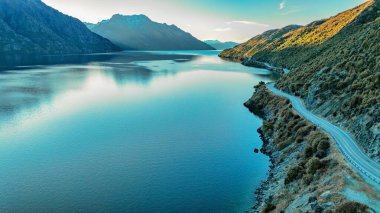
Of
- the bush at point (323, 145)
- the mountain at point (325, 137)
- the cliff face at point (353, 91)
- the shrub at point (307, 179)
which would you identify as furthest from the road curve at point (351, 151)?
the shrub at point (307, 179)

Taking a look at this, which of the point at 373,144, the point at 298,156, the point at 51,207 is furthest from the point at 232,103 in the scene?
the point at 51,207

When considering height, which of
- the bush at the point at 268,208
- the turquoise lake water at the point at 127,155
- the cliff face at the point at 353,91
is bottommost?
the turquoise lake water at the point at 127,155

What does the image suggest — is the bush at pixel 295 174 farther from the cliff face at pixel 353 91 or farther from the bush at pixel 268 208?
the cliff face at pixel 353 91

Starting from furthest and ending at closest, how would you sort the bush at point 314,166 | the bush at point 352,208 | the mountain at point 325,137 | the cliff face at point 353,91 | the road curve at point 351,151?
1. the cliff face at point 353,91
2. the bush at point 314,166
3. the road curve at point 351,151
4. the mountain at point 325,137
5. the bush at point 352,208

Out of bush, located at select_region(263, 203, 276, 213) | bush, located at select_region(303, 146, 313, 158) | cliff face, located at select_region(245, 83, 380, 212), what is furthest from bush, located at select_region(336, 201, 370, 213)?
bush, located at select_region(303, 146, 313, 158)

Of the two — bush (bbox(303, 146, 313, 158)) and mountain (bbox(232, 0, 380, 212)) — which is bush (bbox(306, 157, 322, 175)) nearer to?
mountain (bbox(232, 0, 380, 212))

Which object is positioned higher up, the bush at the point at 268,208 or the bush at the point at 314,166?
the bush at the point at 314,166

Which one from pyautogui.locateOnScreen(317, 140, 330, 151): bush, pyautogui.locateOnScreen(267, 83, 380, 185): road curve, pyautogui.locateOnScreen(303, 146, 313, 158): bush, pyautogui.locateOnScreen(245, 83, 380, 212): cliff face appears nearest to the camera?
pyautogui.locateOnScreen(245, 83, 380, 212): cliff face
